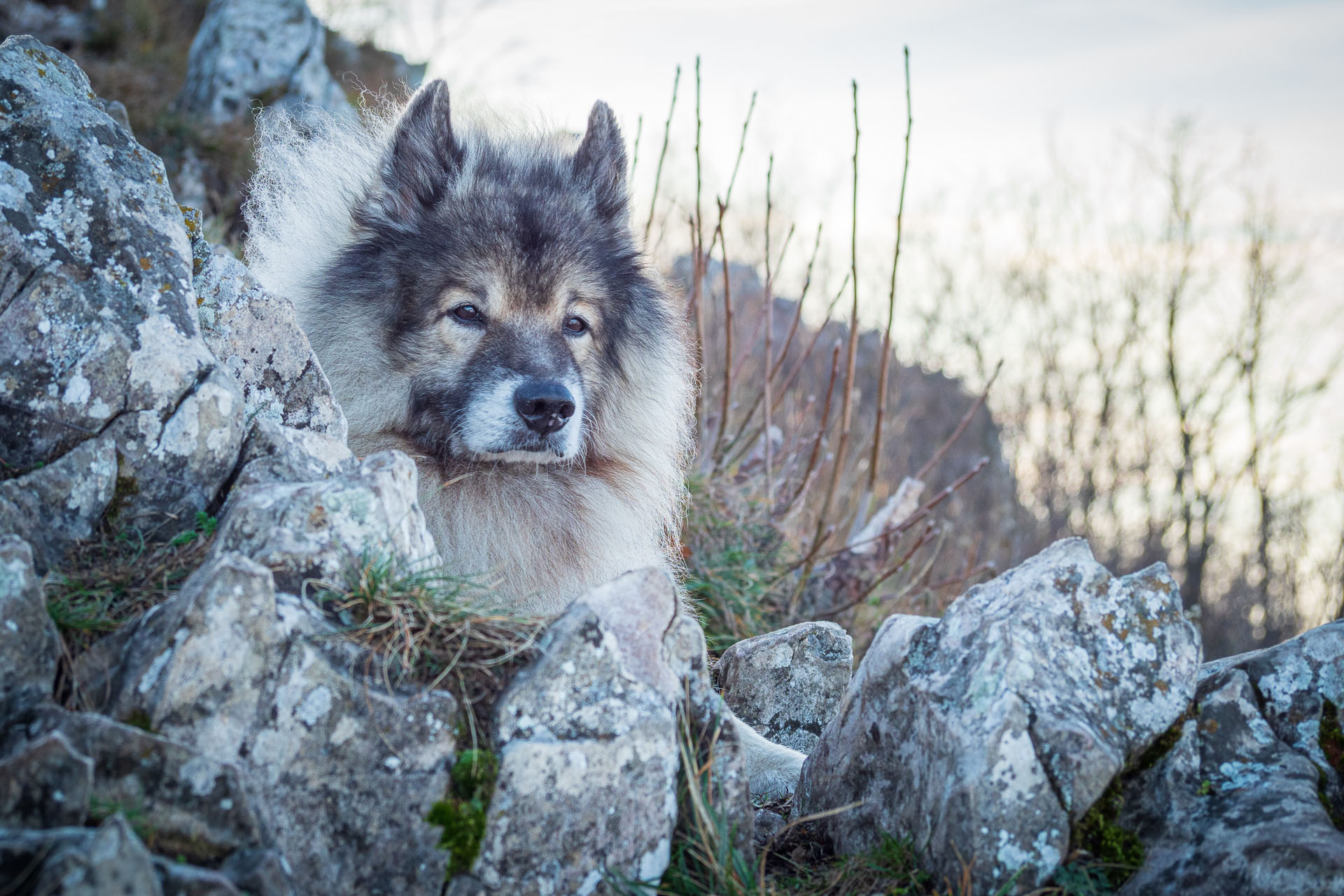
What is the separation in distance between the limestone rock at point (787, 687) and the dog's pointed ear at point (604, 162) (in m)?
1.94

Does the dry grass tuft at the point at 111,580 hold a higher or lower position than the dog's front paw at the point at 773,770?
higher

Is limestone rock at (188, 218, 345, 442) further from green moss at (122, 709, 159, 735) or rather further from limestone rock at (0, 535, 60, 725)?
green moss at (122, 709, 159, 735)

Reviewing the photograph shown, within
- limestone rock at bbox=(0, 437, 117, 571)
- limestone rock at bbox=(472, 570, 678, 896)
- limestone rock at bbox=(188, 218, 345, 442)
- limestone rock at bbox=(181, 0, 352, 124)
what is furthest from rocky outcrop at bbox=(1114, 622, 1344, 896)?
limestone rock at bbox=(181, 0, 352, 124)

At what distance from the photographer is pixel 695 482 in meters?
6.09

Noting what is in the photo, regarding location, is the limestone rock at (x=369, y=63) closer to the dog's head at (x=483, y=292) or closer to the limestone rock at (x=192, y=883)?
the dog's head at (x=483, y=292)

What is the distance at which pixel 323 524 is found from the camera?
2.21 m

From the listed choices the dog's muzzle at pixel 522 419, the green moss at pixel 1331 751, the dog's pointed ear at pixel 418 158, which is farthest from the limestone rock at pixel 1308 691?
the dog's pointed ear at pixel 418 158

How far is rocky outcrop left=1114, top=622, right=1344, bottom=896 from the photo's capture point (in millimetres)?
2027

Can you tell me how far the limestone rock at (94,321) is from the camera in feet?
7.75

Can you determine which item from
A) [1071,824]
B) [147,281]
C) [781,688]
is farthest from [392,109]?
[1071,824]

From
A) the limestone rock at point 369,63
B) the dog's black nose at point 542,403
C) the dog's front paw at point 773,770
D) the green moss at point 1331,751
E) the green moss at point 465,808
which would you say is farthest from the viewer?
the limestone rock at point 369,63

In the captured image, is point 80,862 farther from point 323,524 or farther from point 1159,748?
point 1159,748

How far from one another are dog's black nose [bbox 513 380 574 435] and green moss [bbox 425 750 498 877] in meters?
1.40

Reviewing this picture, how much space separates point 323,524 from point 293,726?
483mm
